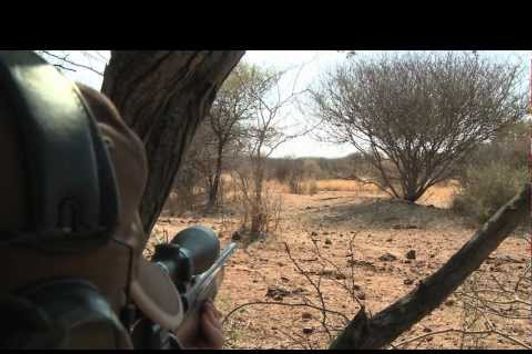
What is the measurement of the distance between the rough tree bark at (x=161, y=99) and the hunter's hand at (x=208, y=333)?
1.49 feet

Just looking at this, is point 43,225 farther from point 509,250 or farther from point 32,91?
point 509,250

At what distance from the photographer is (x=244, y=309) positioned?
4.66 metres

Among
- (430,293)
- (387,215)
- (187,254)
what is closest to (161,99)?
(187,254)

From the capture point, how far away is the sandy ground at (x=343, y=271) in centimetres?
404

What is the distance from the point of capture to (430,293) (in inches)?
69.9

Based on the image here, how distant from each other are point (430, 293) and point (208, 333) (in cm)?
82

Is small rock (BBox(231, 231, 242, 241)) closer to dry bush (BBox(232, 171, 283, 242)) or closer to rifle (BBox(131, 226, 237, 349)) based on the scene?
dry bush (BBox(232, 171, 283, 242))

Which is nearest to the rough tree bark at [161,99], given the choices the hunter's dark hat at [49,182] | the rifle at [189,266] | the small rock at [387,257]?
the rifle at [189,266]

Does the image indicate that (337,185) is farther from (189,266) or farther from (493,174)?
(189,266)

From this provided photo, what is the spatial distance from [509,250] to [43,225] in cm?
760

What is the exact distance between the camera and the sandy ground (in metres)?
4.04

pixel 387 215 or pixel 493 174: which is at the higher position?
pixel 493 174

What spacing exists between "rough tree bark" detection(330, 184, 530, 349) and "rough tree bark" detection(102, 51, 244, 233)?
0.61m

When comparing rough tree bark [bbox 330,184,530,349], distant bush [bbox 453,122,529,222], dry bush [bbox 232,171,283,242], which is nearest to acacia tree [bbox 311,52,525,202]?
distant bush [bbox 453,122,529,222]
